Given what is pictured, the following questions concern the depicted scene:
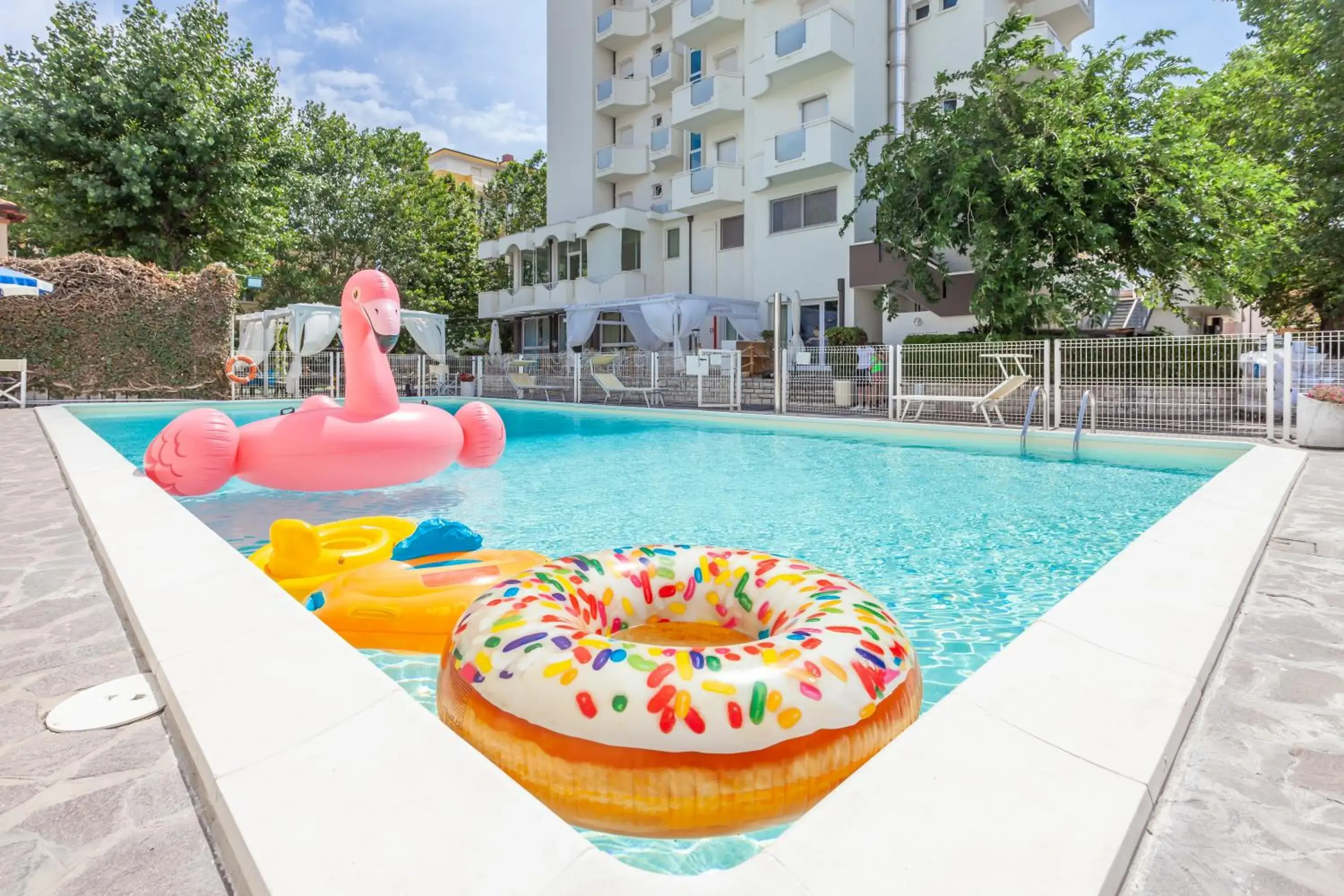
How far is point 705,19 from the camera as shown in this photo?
23.5 meters

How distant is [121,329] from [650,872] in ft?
75.1

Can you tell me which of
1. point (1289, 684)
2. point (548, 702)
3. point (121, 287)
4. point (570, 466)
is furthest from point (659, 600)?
point (121, 287)

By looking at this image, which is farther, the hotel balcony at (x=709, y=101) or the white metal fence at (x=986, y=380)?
the hotel balcony at (x=709, y=101)

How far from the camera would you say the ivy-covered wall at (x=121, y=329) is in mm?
17859

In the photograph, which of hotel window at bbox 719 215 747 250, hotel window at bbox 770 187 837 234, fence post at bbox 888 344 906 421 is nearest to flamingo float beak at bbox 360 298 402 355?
fence post at bbox 888 344 906 421

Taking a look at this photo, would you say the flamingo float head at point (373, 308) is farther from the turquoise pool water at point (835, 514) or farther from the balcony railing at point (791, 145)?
the balcony railing at point (791, 145)

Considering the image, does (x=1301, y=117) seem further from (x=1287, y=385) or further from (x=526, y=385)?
(x=526, y=385)

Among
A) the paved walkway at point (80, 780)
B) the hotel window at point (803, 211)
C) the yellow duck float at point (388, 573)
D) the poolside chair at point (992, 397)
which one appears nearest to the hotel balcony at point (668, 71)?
the hotel window at point (803, 211)

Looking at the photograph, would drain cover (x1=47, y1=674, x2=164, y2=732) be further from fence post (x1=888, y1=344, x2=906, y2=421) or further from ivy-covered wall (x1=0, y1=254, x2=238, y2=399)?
ivy-covered wall (x1=0, y1=254, x2=238, y2=399)

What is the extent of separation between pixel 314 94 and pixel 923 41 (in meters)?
24.9

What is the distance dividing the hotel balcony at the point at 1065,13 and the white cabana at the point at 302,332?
19.1 m

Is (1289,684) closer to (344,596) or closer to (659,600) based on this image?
(659,600)

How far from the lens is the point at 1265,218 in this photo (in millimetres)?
13938

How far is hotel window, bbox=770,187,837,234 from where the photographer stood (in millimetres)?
21359
